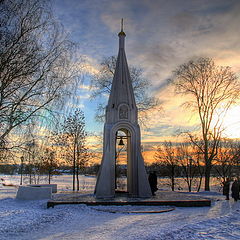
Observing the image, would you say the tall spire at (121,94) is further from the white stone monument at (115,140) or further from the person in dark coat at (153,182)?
the person in dark coat at (153,182)

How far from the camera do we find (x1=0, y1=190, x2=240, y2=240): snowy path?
608 centimetres

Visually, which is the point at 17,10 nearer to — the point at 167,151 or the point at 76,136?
the point at 76,136

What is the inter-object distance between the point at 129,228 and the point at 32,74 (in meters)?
6.46

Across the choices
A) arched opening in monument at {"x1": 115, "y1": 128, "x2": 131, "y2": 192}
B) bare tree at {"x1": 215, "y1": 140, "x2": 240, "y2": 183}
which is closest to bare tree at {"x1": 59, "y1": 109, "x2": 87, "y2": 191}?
arched opening in monument at {"x1": 115, "y1": 128, "x2": 131, "y2": 192}

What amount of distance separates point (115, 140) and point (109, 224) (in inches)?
242

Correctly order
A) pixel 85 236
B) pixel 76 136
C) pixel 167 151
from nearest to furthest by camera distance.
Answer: pixel 85 236 → pixel 76 136 → pixel 167 151

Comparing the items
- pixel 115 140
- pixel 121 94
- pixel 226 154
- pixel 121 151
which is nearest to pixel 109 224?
pixel 115 140

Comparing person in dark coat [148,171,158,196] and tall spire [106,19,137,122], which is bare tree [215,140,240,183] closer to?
person in dark coat [148,171,158,196]

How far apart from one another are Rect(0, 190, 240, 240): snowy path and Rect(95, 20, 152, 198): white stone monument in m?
2.79

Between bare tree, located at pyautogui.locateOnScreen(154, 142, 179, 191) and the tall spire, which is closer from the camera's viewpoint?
the tall spire

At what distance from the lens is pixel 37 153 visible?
9430mm

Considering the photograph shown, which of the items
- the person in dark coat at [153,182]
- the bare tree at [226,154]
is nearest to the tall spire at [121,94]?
the person in dark coat at [153,182]

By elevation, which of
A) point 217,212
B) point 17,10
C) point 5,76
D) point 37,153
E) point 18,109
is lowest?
point 217,212

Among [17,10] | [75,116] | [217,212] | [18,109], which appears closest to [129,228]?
[217,212]
